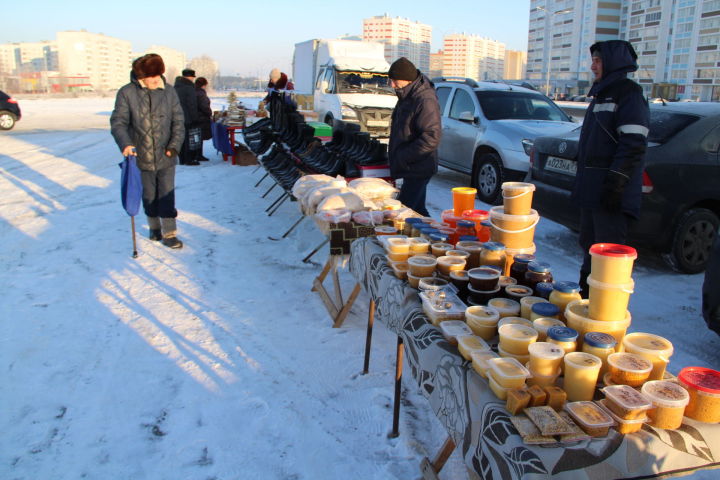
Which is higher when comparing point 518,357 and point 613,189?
point 613,189

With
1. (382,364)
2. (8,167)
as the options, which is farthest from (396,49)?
(382,364)

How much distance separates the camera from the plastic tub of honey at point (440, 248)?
279 cm

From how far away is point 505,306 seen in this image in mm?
2150

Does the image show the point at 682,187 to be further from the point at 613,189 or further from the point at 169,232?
the point at 169,232

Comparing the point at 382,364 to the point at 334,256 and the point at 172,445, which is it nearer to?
the point at 334,256

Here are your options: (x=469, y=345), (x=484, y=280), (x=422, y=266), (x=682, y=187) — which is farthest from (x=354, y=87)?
(x=469, y=345)

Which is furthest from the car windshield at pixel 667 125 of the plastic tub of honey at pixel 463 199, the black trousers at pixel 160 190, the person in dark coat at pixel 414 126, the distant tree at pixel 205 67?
the distant tree at pixel 205 67

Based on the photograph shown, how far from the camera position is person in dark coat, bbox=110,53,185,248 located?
218 inches

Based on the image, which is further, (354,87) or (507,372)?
(354,87)

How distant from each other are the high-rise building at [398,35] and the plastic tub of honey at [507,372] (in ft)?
347

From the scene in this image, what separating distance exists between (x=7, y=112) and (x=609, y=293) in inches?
863

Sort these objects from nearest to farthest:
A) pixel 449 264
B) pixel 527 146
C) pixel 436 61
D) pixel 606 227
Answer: pixel 449 264 < pixel 606 227 < pixel 527 146 < pixel 436 61

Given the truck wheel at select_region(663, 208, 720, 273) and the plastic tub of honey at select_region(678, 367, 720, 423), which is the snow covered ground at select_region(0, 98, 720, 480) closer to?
the truck wheel at select_region(663, 208, 720, 273)

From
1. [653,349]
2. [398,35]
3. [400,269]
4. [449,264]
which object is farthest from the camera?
[398,35]
